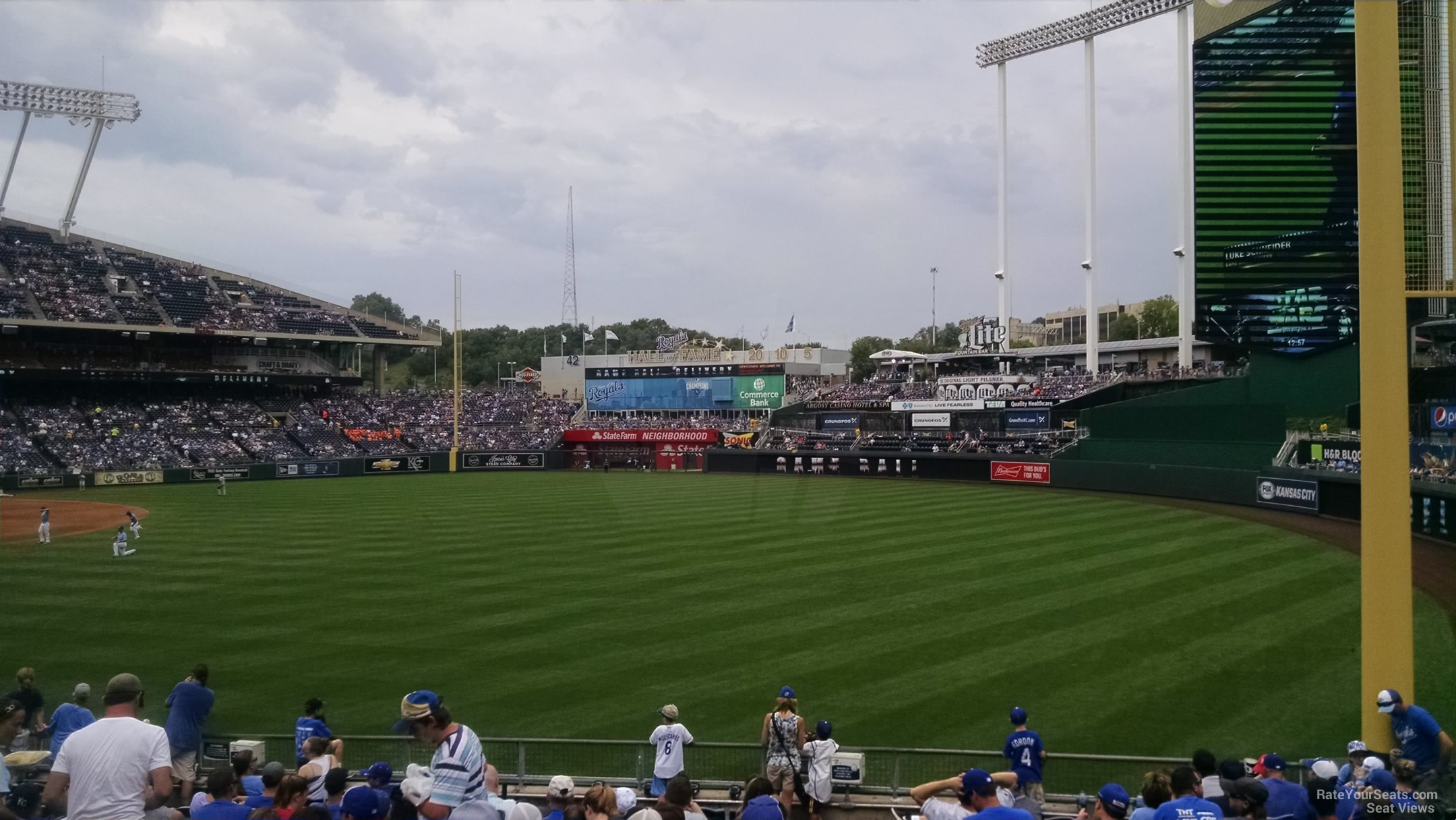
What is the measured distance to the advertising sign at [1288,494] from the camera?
90.2ft

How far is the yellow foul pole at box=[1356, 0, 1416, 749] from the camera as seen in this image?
6.28m

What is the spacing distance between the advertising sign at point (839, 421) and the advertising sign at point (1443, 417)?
39.4 meters

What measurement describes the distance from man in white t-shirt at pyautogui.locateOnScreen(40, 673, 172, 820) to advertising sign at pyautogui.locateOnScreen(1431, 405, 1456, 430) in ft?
80.3

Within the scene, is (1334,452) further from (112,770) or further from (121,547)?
(121,547)

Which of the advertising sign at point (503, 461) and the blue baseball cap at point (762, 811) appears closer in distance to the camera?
the blue baseball cap at point (762, 811)

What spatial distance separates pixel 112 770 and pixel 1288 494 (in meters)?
31.6

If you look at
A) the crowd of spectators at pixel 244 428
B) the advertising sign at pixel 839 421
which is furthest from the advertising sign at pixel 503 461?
the advertising sign at pixel 839 421

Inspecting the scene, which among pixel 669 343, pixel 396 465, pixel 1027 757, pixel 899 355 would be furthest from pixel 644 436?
pixel 1027 757

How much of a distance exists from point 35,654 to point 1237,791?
648 inches

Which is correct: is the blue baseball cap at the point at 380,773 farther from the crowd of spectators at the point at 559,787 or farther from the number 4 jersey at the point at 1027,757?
the number 4 jersey at the point at 1027,757

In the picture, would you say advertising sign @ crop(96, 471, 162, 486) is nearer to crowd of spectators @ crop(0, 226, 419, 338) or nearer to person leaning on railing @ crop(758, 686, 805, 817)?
crowd of spectators @ crop(0, 226, 419, 338)

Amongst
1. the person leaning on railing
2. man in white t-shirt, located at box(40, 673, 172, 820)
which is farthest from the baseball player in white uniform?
man in white t-shirt, located at box(40, 673, 172, 820)

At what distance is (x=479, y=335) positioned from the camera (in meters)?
121

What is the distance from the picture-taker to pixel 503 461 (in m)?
65.3
